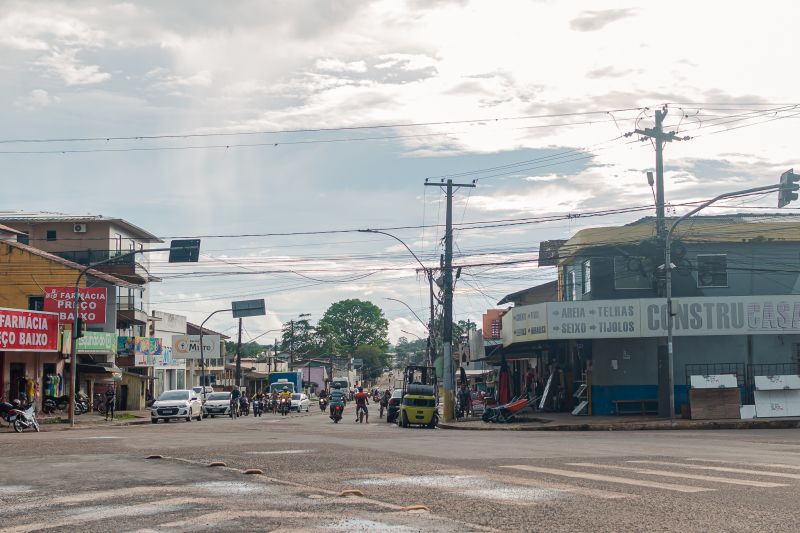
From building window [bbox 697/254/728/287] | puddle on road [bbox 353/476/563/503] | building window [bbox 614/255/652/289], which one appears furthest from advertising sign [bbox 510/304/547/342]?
puddle on road [bbox 353/476/563/503]

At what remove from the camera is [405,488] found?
13.0m

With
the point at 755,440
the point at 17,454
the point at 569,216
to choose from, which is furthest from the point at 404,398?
the point at 17,454

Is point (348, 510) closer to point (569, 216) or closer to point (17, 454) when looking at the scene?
point (17, 454)

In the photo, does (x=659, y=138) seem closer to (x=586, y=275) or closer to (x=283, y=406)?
(x=586, y=275)

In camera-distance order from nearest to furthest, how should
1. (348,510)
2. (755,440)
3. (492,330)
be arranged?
(348,510), (755,440), (492,330)

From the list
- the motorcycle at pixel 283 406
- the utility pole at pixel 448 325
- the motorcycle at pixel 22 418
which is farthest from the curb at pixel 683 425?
the motorcycle at pixel 283 406

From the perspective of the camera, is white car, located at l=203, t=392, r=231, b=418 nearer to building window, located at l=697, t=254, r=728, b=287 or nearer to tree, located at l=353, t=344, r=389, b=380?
building window, located at l=697, t=254, r=728, b=287

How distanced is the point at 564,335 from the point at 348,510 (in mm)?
28479

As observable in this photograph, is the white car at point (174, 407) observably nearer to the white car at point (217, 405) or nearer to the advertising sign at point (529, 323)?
the white car at point (217, 405)

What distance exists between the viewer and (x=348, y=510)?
10.8 meters

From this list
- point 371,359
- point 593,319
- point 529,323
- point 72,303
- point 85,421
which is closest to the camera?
point 593,319

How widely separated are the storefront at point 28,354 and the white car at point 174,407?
18.8 ft

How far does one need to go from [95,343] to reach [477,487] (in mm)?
44988

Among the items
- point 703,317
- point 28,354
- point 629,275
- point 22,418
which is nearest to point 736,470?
point 703,317
